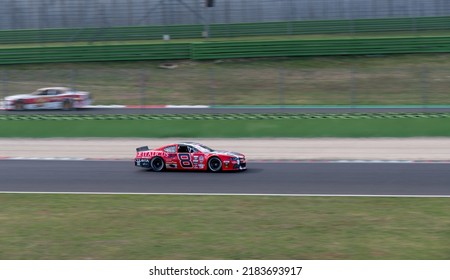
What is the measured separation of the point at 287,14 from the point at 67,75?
654 inches

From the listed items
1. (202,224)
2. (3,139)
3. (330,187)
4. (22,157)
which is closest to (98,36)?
(3,139)

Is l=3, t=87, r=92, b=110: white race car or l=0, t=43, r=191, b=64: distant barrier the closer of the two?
l=3, t=87, r=92, b=110: white race car

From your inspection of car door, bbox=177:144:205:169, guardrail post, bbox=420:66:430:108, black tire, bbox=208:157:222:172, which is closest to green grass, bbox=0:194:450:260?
black tire, bbox=208:157:222:172

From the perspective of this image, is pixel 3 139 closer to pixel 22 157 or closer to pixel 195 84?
pixel 22 157

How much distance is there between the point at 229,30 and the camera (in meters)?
47.9

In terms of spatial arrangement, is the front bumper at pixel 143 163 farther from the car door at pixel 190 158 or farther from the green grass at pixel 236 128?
the green grass at pixel 236 128

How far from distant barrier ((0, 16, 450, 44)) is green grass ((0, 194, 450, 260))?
32628 millimetres

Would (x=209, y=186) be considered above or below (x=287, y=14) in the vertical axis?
below

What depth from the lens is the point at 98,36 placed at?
4788 cm

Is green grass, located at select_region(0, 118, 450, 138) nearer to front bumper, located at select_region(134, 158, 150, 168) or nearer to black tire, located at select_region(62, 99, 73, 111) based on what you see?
black tire, located at select_region(62, 99, 73, 111)

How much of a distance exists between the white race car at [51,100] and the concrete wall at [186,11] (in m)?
16.8

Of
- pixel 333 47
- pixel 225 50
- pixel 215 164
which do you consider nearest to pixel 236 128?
pixel 215 164

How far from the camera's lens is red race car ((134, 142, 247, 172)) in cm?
1878

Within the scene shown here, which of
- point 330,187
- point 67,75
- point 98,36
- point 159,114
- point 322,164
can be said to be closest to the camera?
point 330,187
